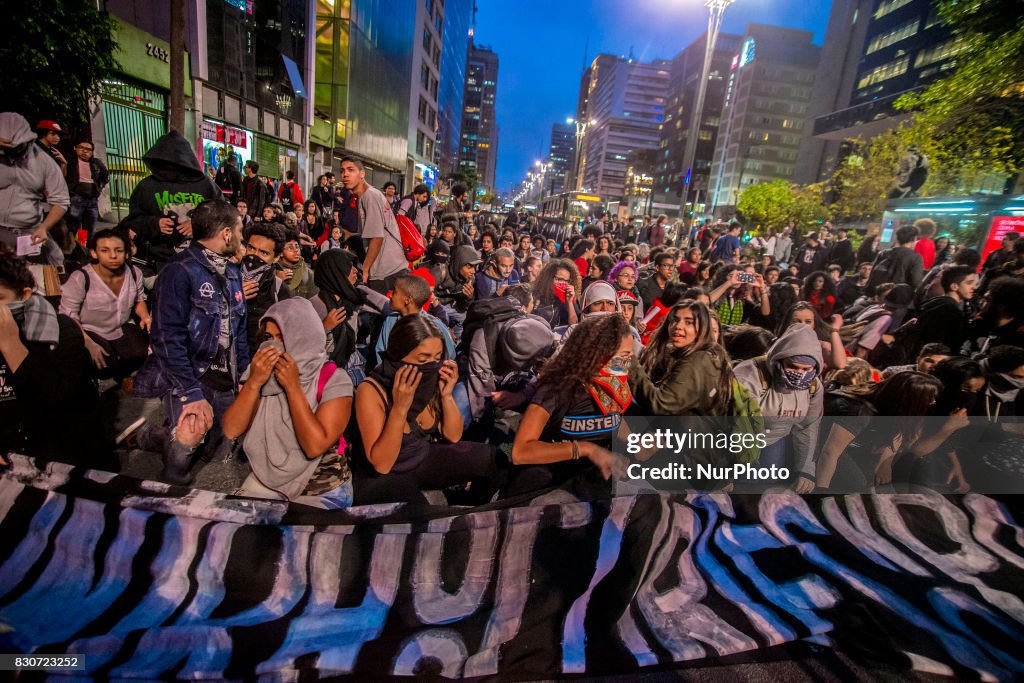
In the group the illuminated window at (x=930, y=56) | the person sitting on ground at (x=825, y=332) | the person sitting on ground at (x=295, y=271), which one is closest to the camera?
the person sitting on ground at (x=825, y=332)

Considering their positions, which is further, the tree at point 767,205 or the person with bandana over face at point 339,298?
the tree at point 767,205

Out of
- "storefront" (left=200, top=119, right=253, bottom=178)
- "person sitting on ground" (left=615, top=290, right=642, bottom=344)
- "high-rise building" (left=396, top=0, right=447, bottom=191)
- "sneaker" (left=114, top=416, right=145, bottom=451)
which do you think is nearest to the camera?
"sneaker" (left=114, top=416, right=145, bottom=451)

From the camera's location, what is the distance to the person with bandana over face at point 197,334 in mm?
3025

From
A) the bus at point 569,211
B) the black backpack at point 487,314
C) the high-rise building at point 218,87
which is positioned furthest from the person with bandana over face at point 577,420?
the bus at point 569,211

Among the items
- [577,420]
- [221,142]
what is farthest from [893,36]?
[577,420]

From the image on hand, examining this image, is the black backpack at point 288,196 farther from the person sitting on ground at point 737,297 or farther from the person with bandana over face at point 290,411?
the person with bandana over face at point 290,411

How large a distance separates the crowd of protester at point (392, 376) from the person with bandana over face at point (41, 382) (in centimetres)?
1

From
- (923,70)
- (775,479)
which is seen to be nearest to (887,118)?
(923,70)

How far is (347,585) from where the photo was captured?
2.18 metres

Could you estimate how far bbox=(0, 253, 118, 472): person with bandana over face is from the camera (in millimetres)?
2818

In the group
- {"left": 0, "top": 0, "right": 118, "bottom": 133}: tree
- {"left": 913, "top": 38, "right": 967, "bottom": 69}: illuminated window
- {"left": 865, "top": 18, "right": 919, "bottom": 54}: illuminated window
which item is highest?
{"left": 865, "top": 18, "right": 919, "bottom": 54}: illuminated window

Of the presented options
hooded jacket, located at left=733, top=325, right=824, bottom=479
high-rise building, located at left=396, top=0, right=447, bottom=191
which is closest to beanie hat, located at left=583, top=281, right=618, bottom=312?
hooded jacket, located at left=733, top=325, right=824, bottom=479

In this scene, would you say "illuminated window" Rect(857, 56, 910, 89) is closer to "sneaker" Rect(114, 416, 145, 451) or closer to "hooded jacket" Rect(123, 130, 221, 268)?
"hooded jacket" Rect(123, 130, 221, 268)

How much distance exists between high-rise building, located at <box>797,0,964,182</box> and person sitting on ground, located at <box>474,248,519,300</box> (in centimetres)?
4723
